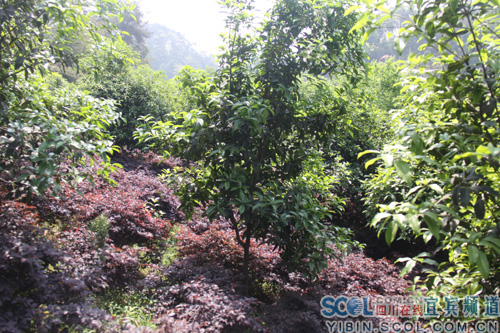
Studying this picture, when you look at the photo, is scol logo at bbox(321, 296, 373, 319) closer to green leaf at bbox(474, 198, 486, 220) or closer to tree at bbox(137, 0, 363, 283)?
tree at bbox(137, 0, 363, 283)

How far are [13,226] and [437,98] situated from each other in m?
3.56

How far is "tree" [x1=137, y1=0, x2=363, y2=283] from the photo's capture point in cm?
294

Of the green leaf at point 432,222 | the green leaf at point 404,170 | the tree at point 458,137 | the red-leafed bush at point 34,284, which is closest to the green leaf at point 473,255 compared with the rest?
the tree at point 458,137

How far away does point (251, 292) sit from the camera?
347 cm

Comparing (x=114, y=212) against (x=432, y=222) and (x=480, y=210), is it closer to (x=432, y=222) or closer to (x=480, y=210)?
(x=432, y=222)

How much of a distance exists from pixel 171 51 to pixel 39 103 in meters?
85.4

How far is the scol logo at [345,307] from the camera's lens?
2.98 m

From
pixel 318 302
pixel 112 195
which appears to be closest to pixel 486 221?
pixel 318 302

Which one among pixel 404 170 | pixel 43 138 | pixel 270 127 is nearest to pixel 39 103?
pixel 43 138

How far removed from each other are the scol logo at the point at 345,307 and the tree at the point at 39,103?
8.73ft

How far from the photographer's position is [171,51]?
7938 cm

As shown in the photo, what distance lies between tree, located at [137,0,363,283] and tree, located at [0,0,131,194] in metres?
0.85

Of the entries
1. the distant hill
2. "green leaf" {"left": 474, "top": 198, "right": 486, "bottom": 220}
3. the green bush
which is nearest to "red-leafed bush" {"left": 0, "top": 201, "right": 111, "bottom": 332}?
the green bush

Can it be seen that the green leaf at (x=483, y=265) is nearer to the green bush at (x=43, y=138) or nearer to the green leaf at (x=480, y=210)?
the green leaf at (x=480, y=210)
